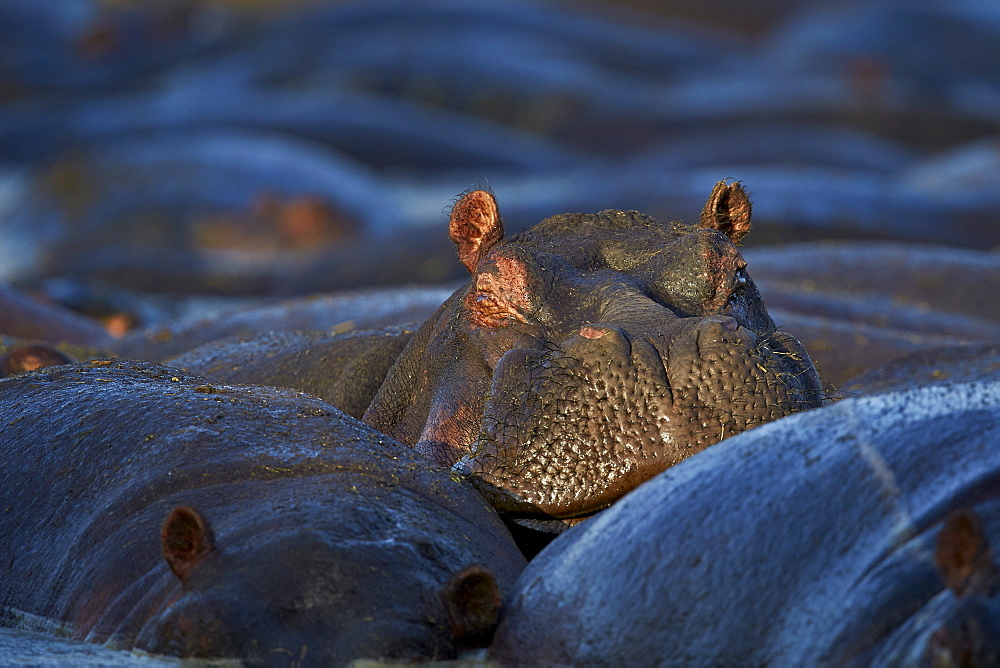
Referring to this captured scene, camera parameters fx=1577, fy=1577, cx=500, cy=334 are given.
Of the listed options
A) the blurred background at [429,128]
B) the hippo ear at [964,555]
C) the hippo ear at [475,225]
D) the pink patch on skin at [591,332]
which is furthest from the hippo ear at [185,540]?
the blurred background at [429,128]

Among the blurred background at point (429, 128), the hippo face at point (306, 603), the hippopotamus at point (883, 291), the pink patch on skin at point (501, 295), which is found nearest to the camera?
the hippo face at point (306, 603)

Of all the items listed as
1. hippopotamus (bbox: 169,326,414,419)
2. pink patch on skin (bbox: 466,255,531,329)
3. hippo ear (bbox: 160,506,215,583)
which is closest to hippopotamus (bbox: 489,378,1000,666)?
hippo ear (bbox: 160,506,215,583)

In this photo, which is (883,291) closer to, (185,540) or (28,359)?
(28,359)

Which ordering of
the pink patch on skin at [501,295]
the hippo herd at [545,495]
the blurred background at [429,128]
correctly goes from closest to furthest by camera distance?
the hippo herd at [545,495]
the pink patch on skin at [501,295]
the blurred background at [429,128]

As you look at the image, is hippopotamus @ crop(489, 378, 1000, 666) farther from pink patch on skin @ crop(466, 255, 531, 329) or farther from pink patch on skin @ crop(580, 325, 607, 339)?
pink patch on skin @ crop(466, 255, 531, 329)

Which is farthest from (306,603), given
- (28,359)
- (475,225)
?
(28,359)

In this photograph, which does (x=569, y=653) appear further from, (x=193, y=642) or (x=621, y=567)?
(x=193, y=642)

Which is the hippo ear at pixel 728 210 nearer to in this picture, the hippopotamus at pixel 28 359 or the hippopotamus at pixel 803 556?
the hippopotamus at pixel 803 556
